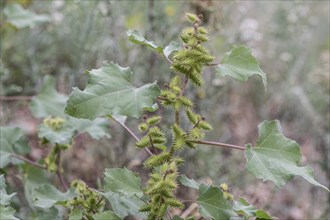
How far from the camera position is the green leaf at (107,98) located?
113 centimetres

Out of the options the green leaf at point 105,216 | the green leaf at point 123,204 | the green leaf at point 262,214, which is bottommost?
the green leaf at point 123,204

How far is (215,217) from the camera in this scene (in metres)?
1.16

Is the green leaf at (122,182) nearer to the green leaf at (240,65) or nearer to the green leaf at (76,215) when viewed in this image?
the green leaf at (76,215)

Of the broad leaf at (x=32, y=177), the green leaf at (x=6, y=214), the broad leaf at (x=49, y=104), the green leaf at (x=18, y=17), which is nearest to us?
the green leaf at (x=6, y=214)

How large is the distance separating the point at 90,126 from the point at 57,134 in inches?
5.3

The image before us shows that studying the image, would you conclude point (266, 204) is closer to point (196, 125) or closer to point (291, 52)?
point (196, 125)

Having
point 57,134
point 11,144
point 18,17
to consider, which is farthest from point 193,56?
point 18,17

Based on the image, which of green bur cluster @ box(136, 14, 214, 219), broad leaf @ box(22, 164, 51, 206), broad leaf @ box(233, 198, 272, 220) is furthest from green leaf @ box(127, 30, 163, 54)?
broad leaf @ box(22, 164, 51, 206)

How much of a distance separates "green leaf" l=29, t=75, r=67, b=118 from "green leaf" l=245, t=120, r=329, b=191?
911mm

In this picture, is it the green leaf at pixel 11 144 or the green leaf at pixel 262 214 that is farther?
the green leaf at pixel 11 144

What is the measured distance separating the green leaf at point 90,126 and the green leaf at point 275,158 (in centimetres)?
63

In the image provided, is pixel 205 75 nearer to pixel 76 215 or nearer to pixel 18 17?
pixel 18 17

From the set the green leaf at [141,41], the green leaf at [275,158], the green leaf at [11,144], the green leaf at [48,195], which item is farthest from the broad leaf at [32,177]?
the green leaf at [275,158]

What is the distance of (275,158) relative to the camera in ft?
3.98
